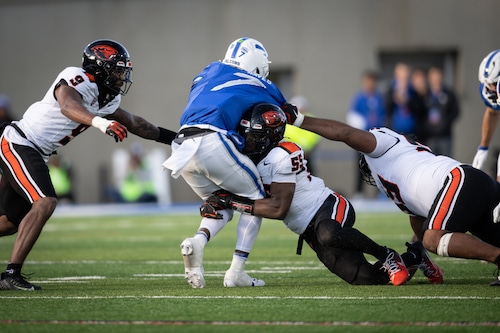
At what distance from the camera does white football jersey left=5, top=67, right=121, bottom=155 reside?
6.03 m

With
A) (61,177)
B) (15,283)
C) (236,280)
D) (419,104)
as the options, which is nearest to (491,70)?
(236,280)

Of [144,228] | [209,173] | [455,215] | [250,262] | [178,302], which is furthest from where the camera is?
[144,228]

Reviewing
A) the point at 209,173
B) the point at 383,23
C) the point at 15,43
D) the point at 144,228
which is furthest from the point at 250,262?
the point at 15,43

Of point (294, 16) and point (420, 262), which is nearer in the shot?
point (420, 262)

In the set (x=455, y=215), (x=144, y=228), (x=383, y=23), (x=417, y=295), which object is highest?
(x=383, y=23)

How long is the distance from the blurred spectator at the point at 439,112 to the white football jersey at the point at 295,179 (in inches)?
355

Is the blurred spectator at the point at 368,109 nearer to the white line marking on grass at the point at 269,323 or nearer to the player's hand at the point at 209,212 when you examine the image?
the player's hand at the point at 209,212

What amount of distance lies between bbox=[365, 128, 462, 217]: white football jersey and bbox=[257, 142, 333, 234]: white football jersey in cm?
42

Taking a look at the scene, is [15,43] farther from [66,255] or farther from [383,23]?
[66,255]

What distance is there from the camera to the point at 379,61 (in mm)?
19016

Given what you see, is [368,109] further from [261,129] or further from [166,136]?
[261,129]

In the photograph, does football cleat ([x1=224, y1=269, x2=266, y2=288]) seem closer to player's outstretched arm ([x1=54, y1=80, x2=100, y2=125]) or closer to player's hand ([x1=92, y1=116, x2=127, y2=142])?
player's hand ([x1=92, y1=116, x2=127, y2=142])

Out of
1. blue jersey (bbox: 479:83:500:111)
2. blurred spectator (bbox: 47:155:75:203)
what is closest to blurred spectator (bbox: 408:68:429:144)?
blurred spectator (bbox: 47:155:75:203)

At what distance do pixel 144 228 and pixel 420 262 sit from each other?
6.70m
